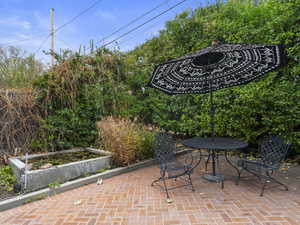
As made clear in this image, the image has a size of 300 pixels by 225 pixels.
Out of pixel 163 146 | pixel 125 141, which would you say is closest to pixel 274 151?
pixel 163 146

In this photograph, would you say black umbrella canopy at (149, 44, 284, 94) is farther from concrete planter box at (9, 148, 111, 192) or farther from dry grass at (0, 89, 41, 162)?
dry grass at (0, 89, 41, 162)

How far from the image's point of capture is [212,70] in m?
3.29

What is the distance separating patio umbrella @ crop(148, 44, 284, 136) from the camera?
8.95ft

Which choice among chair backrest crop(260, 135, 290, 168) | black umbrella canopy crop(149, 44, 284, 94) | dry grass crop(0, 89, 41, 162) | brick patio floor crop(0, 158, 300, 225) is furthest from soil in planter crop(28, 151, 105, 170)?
chair backrest crop(260, 135, 290, 168)

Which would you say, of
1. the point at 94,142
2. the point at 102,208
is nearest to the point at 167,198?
the point at 102,208

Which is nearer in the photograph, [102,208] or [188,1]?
[102,208]

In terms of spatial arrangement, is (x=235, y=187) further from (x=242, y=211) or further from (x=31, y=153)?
(x=31, y=153)

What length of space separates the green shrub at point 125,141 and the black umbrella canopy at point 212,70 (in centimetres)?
119

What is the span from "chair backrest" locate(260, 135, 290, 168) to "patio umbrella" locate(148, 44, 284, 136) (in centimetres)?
91

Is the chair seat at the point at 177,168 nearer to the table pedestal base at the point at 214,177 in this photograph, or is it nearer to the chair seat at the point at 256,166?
the table pedestal base at the point at 214,177

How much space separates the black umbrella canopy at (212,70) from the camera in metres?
2.73

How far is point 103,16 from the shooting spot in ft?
30.0

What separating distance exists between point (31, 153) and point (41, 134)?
461 millimetres

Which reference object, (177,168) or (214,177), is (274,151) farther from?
(177,168)
